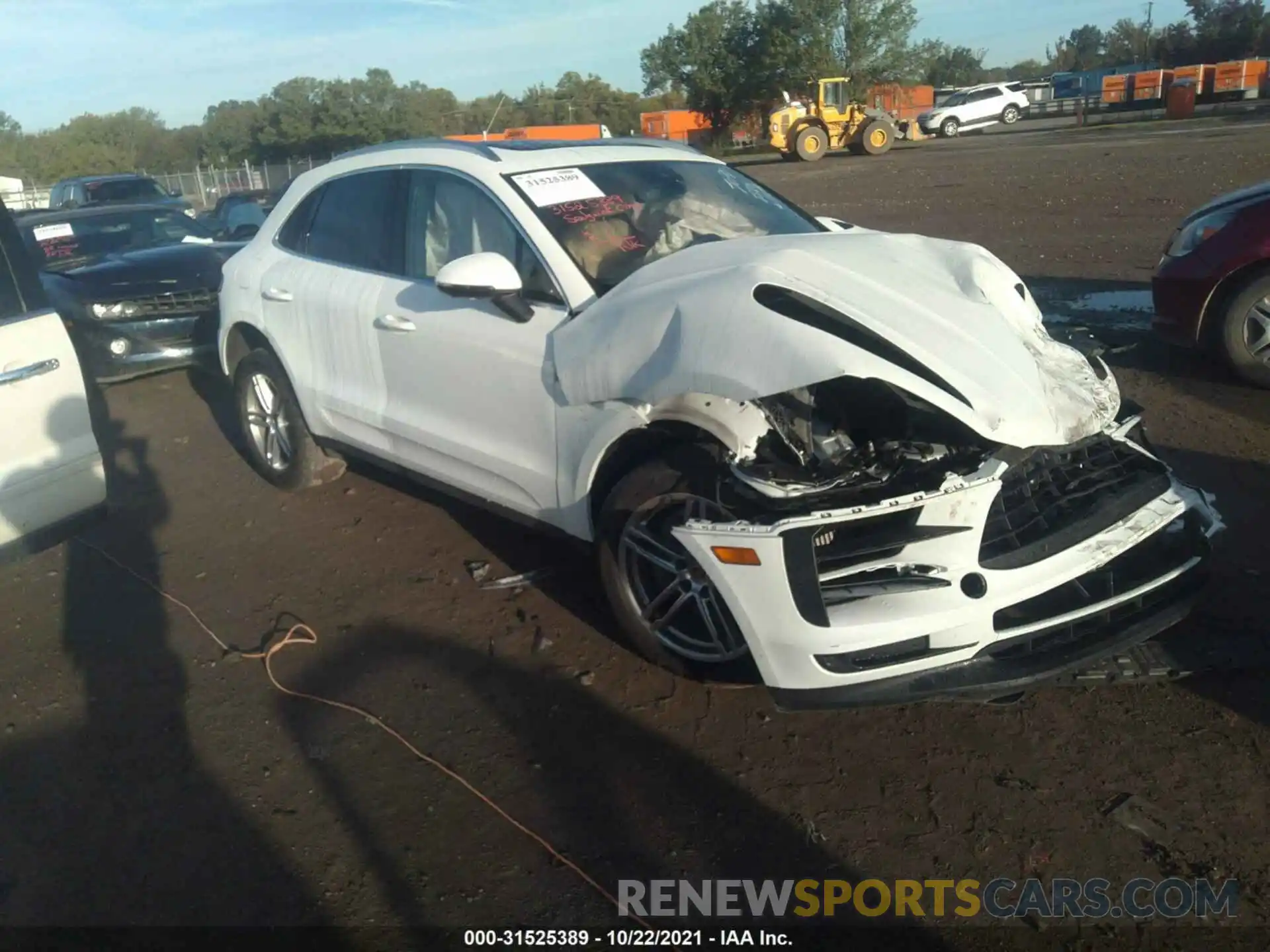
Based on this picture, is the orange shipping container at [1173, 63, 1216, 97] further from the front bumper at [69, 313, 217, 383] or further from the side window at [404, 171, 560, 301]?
the side window at [404, 171, 560, 301]

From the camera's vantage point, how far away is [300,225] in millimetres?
5523

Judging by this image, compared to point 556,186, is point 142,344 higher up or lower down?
lower down

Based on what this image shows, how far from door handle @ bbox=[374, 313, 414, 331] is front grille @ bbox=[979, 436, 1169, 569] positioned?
8.42 feet

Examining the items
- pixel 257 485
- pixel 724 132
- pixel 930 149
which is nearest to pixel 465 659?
pixel 257 485

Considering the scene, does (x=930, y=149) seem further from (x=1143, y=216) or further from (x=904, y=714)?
(x=904, y=714)

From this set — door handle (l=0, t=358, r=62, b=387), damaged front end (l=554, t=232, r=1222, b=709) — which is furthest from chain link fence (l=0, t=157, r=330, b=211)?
damaged front end (l=554, t=232, r=1222, b=709)

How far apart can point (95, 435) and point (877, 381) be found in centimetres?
357

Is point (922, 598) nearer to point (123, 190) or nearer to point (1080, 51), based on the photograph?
point (123, 190)

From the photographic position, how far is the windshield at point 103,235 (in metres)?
9.81

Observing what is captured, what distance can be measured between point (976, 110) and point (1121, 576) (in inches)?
1724

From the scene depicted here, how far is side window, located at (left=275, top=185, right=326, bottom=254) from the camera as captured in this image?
5457 mm

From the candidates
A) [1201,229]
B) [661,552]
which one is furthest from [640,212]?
[1201,229]

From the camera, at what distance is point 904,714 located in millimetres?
3506

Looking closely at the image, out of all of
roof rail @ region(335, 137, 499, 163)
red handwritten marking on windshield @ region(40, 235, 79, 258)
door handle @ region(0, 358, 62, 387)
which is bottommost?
door handle @ region(0, 358, 62, 387)
